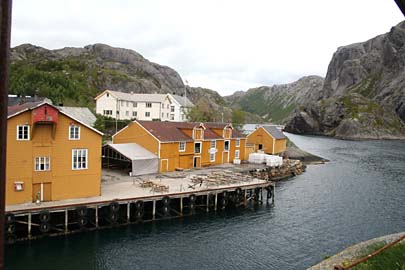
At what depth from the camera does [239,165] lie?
55281 mm

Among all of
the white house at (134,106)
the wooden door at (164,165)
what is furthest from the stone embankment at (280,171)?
the white house at (134,106)

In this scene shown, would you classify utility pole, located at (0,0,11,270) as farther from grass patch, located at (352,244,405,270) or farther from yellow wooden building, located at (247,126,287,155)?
yellow wooden building, located at (247,126,287,155)

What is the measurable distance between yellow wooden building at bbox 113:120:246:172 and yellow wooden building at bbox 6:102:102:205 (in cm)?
1394

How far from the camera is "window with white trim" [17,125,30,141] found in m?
28.8

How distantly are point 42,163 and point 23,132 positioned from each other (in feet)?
9.22

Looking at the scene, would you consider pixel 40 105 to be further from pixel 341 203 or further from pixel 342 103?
pixel 342 103

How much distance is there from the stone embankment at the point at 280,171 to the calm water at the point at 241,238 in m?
4.67

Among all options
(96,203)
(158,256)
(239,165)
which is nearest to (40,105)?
(96,203)

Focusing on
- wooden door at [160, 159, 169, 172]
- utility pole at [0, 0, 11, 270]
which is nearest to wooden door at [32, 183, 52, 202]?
wooden door at [160, 159, 169, 172]

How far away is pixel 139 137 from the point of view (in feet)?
156

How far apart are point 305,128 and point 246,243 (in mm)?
168132

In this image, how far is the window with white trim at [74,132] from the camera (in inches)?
1230

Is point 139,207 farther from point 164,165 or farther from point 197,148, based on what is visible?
point 197,148

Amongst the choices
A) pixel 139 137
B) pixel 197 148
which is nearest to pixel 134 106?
pixel 197 148
